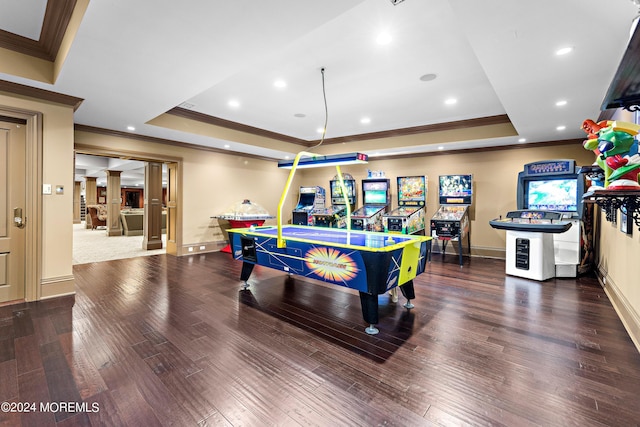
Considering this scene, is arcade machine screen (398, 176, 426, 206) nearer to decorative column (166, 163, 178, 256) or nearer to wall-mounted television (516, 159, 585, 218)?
wall-mounted television (516, 159, 585, 218)

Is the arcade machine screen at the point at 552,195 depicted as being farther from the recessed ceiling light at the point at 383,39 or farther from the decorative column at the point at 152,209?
the decorative column at the point at 152,209

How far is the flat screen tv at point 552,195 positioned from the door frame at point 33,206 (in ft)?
24.1

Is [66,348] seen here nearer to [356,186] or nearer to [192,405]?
[192,405]

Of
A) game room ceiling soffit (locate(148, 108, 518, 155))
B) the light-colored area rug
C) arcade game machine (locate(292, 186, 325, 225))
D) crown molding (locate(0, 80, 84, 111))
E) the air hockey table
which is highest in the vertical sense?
game room ceiling soffit (locate(148, 108, 518, 155))

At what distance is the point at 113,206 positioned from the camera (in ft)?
33.8

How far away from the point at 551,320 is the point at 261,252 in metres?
3.25

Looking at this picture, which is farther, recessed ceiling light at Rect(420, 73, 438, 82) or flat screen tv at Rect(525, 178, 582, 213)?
flat screen tv at Rect(525, 178, 582, 213)

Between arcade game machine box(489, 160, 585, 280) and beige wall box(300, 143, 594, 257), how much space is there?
0.95 meters

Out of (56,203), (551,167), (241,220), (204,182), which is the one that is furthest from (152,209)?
(551,167)

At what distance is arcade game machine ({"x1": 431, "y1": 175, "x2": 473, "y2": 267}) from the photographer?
18.5ft

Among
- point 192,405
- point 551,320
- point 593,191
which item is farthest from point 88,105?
point 551,320

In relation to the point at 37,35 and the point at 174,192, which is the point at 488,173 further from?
the point at 37,35

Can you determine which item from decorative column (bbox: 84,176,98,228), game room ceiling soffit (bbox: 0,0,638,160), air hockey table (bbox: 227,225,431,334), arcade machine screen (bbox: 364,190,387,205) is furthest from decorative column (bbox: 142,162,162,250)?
decorative column (bbox: 84,176,98,228)

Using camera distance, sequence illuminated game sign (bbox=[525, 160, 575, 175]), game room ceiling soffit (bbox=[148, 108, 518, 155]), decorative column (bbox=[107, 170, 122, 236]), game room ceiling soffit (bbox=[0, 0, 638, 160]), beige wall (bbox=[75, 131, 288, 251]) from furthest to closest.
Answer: decorative column (bbox=[107, 170, 122, 236]), beige wall (bbox=[75, 131, 288, 251]), game room ceiling soffit (bbox=[148, 108, 518, 155]), illuminated game sign (bbox=[525, 160, 575, 175]), game room ceiling soffit (bbox=[0, 0, 638, 160])
